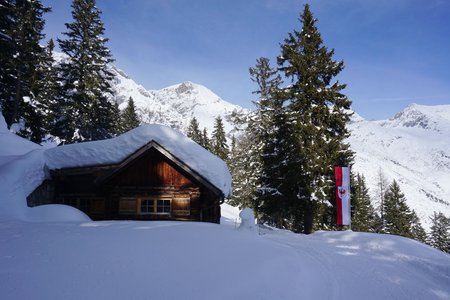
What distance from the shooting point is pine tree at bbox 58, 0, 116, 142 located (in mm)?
27828

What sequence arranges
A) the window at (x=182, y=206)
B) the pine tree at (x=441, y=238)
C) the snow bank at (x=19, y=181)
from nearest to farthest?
the snow bank at (x=19, y=181)
the window at (x=182, y=206)
the pine tree at (x=441, y=238)

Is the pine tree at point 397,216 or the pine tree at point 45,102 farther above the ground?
the pine tree at point 45,102

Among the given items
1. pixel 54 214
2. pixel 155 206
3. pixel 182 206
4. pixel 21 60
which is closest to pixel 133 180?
pixel 155 206

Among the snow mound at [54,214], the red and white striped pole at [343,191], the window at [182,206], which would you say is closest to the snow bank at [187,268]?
the snow mound at [54,214]

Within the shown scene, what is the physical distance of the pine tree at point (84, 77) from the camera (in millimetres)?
27828

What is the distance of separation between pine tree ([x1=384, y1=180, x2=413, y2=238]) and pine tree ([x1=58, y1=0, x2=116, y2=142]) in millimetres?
37866

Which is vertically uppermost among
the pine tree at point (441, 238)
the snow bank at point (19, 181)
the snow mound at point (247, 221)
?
the snow bank at point (19, 181)

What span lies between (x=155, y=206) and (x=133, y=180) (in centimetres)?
199

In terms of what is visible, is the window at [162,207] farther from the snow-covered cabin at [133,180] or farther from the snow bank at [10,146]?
the snow bank at [10,146]

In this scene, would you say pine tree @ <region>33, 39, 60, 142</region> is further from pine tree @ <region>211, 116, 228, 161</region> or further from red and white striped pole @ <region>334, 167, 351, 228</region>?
pine tree @ <region>211, 116, 228, 161</region>

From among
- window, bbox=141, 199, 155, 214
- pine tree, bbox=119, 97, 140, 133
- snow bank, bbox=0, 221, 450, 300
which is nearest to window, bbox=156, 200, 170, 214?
window, bbox=141, 199, 155, 214

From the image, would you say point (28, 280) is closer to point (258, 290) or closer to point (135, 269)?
point (135, 269)

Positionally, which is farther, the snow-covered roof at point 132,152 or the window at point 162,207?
the window at point 162,207

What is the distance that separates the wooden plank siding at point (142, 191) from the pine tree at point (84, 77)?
11.6 m
